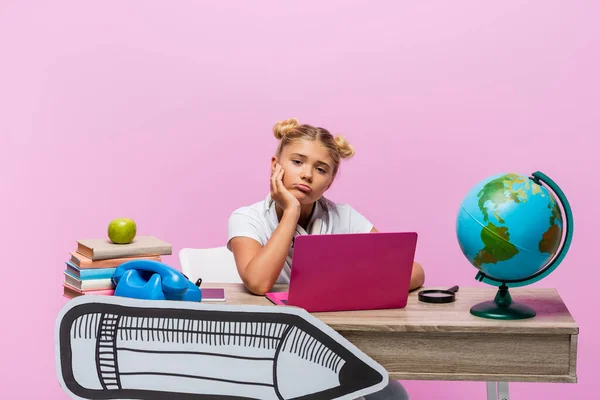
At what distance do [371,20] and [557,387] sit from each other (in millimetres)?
1901

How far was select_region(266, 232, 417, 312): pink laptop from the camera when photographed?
233cm

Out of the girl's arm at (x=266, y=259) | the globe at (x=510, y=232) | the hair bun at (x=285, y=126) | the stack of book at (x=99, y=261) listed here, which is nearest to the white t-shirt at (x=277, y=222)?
the girl's arm at (x=266, y=259)

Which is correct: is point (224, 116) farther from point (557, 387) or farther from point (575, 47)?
point (557, 387)

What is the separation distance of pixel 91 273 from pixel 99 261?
0.05 m

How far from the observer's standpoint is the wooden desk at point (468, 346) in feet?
7.41

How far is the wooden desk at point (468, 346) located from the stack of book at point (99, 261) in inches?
23.0

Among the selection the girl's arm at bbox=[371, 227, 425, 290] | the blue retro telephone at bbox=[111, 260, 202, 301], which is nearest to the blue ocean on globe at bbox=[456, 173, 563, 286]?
the girl's arm at bbox=[371, 227, 425, 290]

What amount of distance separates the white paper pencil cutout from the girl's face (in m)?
0.69

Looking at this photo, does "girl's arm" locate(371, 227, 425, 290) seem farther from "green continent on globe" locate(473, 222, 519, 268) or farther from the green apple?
the green apple

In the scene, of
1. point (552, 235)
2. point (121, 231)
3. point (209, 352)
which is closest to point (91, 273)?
point (121, 231)

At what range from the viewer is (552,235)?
2.31 meters

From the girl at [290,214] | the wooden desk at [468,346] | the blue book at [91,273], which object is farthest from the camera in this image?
the girl at [290,214]

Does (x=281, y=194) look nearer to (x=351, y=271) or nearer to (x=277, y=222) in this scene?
(x=277, y=222)

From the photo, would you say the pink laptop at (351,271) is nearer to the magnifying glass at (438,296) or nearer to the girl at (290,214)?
the magnifying glass at (438,296)
